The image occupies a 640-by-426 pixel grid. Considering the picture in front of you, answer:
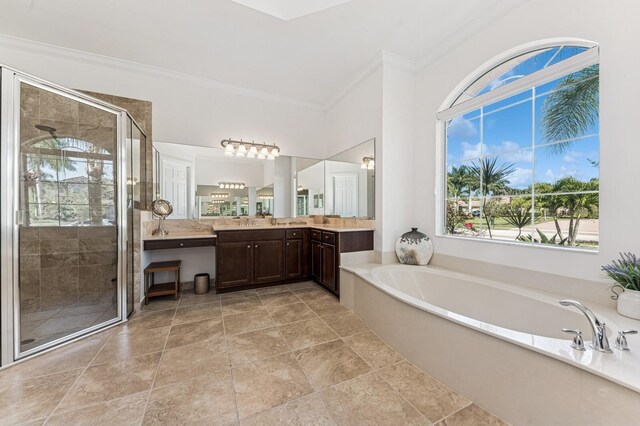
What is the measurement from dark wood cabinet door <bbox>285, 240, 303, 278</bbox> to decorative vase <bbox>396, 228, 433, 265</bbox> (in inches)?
58.9

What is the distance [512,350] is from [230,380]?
1686 mm

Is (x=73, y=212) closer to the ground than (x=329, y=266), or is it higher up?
higher up

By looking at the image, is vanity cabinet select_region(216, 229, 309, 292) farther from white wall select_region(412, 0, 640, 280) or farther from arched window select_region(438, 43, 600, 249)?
white wall select_region(412, 0, 640, 280)

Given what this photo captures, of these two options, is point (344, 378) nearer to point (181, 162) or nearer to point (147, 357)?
point (147, 357)

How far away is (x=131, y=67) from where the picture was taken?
3.01 meters

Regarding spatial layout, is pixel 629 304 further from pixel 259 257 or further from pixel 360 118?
pixel 259 257

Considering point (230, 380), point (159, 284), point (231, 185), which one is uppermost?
point (231, 185)

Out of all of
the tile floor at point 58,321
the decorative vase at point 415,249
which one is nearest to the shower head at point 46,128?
the tile floor at point 58,321

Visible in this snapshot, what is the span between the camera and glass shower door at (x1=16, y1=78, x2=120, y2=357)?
6.83 feet

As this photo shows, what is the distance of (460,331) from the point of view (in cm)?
146

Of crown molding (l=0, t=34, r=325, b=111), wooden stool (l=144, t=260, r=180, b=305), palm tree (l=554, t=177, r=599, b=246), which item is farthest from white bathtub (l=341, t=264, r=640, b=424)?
crown molding (l=0, t=34, r=325, b=111)

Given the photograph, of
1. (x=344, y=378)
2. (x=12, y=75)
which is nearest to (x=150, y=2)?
(x=12, y=75)

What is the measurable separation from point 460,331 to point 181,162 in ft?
12.3

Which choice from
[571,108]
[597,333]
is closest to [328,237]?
[597,333]
